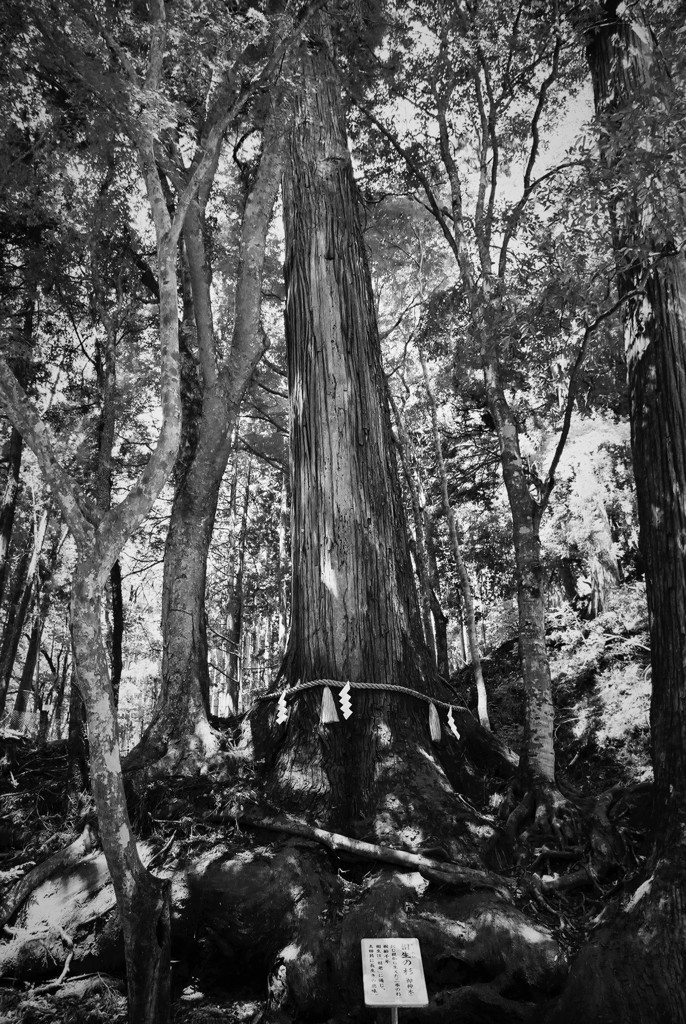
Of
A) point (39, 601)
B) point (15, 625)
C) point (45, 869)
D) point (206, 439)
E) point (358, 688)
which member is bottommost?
point (45, 869)

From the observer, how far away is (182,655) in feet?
16.7

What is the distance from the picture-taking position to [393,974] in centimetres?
274

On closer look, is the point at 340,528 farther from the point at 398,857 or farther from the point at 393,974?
the point at 393,974

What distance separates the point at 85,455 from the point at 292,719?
9.17 metres

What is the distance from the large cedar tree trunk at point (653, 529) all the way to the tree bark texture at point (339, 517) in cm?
141

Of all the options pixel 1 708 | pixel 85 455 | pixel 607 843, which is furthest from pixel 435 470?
pixel 607 843

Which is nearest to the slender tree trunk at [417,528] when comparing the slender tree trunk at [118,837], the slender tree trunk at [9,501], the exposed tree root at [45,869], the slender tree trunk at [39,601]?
the slender tree trunk at [9,501]

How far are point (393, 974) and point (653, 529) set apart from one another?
2571 millimetres

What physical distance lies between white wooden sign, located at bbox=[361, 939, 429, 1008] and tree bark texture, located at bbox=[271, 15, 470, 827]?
1069 millimetres

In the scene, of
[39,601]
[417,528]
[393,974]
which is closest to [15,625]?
[39,601]

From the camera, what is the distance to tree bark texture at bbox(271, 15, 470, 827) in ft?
13.9

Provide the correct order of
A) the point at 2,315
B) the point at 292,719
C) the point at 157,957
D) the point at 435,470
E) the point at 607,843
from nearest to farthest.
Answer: the point at 157,957 < the point at 607,843 < the point at 292,719 < the point at 2,315 < the point at 435,470

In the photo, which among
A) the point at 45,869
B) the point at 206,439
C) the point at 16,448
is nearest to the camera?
the point at 45,869

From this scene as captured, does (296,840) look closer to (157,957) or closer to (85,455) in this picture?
(157,957)
